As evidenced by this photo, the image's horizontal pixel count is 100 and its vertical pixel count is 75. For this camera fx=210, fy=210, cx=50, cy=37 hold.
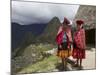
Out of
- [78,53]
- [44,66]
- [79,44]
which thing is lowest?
[44,66]

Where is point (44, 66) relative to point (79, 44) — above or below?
below

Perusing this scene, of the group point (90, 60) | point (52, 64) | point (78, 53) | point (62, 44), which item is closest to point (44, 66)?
point (52, 64)

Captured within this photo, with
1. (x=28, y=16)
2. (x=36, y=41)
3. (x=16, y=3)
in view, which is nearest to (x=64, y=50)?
(x=36, y=41)

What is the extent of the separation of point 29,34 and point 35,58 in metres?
0.28

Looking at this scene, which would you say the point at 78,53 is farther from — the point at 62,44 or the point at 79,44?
the point at 62,44

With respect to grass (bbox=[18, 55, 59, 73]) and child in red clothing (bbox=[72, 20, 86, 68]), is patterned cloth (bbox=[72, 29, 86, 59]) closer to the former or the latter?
child in red clothing (bbox=[72, 20, 86, 68])

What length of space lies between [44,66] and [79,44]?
1.71 feet

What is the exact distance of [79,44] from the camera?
2.61 m

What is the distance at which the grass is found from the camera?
7.86 ft

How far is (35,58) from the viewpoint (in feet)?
7.95

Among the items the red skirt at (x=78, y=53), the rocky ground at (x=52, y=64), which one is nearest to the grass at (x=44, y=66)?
the rocky ground at (x=52, y=64)

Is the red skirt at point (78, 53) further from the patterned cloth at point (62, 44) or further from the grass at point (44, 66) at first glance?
the grass at point (44, 66)

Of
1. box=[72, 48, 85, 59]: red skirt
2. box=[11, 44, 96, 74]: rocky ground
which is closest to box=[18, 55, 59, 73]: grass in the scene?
box=[11, 44, 96, 74]: rocky ground

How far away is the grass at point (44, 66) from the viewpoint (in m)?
2.39
